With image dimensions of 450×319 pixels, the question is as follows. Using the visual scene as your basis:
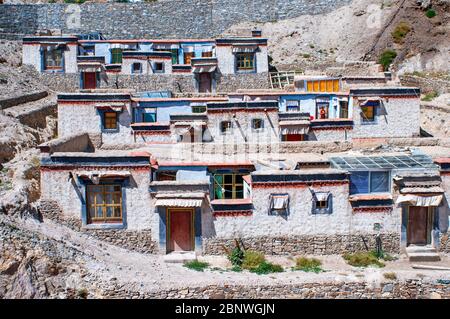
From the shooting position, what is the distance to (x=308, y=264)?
18672mm

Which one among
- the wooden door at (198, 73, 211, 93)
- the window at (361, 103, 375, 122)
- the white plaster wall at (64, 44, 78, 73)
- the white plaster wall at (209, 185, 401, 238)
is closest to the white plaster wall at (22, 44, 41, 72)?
the white plaster wall at (64, 44, 78, 73)

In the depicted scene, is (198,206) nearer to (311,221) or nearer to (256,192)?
(256,192)

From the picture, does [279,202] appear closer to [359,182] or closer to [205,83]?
[359,182]

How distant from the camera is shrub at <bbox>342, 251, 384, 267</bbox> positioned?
18750 millimetres

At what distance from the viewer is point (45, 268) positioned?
54.3ft

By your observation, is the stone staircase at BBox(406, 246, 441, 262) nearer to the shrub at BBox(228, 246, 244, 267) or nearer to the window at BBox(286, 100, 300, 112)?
the shrub at BBox(228, 246, 244, 267)

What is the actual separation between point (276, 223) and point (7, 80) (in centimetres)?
1981

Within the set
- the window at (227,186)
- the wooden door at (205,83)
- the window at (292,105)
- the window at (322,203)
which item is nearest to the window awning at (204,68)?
the wooden door at (205,83)

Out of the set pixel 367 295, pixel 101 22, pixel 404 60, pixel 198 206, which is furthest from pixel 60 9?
pixel 367 295

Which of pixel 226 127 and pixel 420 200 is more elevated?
pixel 226 127

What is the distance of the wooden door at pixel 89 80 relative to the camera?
34375 mm

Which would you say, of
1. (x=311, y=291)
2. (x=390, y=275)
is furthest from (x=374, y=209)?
(x=311, y=291)

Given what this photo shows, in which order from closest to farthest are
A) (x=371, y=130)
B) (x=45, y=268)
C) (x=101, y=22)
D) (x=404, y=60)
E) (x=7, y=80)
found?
(x=45, y=268) < (x=371, y=130) < (x=7, y=80) < (x=404, y=60) < (x=101, y=22)

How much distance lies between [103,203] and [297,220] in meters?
6.36
